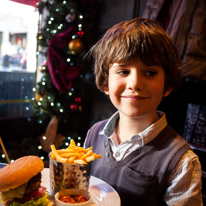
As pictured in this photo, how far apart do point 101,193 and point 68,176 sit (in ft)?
0.58

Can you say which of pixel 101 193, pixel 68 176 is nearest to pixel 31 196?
pixel 68 176

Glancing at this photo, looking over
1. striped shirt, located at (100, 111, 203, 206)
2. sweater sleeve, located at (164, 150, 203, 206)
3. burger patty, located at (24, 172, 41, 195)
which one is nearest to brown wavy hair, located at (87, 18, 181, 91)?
striped shirt, located at (100, 111, 203, 206)

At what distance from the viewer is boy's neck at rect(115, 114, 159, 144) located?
1391 millimetres

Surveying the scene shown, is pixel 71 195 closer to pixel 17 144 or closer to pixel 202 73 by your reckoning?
pixel 202 73

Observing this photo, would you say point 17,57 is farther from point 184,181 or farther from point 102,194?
point 184,181

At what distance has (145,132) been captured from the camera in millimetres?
1322

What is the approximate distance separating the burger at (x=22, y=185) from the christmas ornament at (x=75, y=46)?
3042mm

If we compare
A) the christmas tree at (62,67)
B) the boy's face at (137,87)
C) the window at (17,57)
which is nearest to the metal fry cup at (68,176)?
the boy's face at (137,87)

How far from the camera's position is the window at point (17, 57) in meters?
3.90

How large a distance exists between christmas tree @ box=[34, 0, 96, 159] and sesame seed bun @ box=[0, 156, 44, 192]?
295cm

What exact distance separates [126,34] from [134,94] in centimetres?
34

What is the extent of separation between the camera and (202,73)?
8.66ft

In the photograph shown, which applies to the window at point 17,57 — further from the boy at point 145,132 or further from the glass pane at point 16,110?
the boy at point 145,132

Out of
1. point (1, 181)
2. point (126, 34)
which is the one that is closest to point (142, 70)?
point (126, 34)
